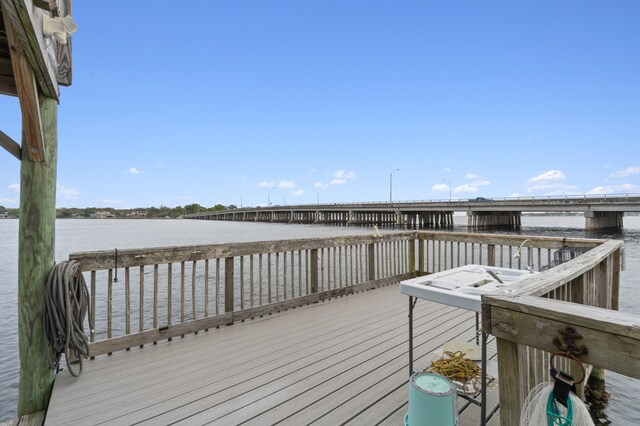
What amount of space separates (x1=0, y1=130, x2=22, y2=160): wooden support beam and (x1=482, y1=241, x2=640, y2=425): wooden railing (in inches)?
129

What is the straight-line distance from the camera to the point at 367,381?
8.36 feet

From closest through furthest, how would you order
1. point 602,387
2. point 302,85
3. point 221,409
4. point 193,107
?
1. point 221,409
2. point 602,387
3. point 193,107
4. point 302,85

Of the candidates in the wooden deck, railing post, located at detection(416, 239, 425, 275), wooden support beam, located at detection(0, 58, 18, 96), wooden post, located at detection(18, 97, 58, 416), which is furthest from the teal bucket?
railing post, located at detection(416, 239, 425, 275)

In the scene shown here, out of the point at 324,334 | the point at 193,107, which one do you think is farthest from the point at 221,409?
the point at 193,107

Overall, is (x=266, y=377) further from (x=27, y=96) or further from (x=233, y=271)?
(x=27, y=96)

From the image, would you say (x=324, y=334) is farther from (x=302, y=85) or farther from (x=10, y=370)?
(x=302, y=85)

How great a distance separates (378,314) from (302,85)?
41509mm

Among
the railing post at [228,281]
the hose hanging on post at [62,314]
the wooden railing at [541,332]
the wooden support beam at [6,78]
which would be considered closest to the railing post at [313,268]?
the railing post at [228,281]

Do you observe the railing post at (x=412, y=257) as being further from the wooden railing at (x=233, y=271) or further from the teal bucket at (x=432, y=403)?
the teal bucket at (x=432, y=403)

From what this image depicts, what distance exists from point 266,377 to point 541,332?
2.19 meters

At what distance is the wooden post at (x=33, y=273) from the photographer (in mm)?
2412

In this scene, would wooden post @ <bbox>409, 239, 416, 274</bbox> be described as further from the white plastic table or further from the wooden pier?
the white plastic table

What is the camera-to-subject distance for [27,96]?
6.91 feet

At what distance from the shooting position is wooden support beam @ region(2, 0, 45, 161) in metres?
1.79
